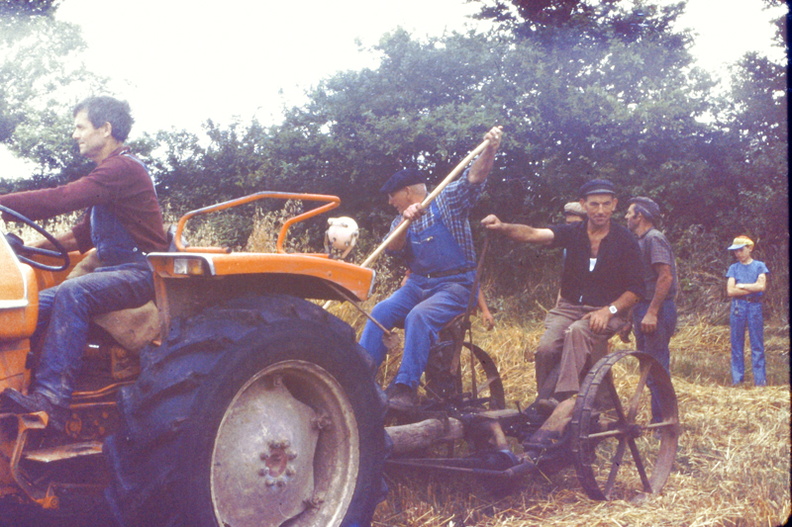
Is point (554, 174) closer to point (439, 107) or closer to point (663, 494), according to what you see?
point (439, 107)

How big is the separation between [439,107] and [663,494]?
11.2 meters

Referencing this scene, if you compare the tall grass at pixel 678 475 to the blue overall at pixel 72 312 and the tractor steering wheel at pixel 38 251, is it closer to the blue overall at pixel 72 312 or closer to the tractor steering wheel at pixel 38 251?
the blue overall at pixel 72 312

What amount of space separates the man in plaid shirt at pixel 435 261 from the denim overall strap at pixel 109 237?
181cm

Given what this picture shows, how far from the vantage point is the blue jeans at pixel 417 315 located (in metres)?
4.52

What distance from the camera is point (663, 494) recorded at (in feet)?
14.5

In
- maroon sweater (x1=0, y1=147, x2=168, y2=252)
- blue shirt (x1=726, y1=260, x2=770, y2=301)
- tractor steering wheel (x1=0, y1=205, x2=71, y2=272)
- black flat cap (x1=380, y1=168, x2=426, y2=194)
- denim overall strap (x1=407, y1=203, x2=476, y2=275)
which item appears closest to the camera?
maroon sweater (x1=0, y1=147, x2=168, y2=252)

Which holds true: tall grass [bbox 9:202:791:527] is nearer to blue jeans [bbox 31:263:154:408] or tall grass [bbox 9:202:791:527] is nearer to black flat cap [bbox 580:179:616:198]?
blue jeans [bbox 31:263:154:408]

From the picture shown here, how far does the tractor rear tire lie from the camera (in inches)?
99.8

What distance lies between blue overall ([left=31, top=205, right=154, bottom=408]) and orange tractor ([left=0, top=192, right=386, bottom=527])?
70 mm

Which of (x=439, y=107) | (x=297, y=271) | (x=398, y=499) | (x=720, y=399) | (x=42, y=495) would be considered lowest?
(x=720, y=399)

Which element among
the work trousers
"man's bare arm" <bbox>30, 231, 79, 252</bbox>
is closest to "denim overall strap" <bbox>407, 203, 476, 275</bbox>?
the work trousers

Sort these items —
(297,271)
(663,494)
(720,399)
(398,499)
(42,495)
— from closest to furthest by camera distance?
(42,495) → (297,271) → (398,499) → (663,494) → (720,399)

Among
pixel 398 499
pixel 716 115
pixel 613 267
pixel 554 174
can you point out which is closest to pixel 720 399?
pixel 613 267

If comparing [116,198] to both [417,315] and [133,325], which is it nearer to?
[133,325]
